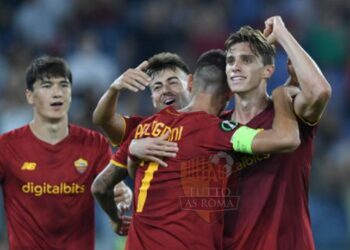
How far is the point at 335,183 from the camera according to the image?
11812mm

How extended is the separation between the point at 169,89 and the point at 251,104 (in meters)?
0.89

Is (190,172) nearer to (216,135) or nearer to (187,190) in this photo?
(187,190)

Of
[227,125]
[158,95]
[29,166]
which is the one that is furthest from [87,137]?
[227,125]

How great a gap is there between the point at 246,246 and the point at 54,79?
95.4 inches

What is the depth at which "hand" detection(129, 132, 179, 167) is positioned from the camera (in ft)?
19.9

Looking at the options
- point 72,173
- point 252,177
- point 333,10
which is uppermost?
point 333,10

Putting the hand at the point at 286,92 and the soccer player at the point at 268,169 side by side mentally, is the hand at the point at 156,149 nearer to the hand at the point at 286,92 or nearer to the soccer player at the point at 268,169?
the soccer player at the point at 268,169

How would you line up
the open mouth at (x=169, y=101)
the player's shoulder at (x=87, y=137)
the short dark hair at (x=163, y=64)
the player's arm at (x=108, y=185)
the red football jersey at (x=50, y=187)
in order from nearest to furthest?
1. the player's arm at (x=108, y=185)
2. the open mouth at (x=169, y=101)
3. the short dark hair at (x=163, y=64)
4. the red football jersey at (x=50, y=187)
5. the player's shoulder at (x=87, y=137)

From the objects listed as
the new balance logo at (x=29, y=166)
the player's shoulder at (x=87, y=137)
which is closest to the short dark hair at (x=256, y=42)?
the player's shoulder at (x=87, y=137)

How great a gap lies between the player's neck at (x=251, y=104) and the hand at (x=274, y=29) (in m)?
0.36

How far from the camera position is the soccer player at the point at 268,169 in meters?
6.20

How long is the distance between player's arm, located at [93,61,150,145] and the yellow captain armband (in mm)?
753

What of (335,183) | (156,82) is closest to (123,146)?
(156,82)

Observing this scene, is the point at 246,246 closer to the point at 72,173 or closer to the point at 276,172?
the point at 276,172
